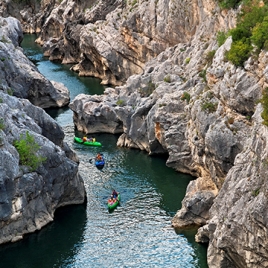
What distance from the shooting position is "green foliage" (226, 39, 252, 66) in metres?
53.6

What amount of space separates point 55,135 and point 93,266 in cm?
1892

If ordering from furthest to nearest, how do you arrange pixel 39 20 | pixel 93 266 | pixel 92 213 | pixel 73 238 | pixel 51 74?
pixel 39 20
pixel 51 74
pixel 92 213
pixel 73 238
pixel 93 266

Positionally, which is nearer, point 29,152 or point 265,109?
point 265,109

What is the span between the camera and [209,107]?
59.0 m

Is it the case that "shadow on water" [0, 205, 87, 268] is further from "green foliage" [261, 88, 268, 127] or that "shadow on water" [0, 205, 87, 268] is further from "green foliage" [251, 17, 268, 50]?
"green foliage" [251, 17, 268, 50]

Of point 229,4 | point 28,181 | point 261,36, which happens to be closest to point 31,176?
point 28,181

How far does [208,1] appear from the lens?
74.9 metres

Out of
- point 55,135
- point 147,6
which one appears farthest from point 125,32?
point 55,135

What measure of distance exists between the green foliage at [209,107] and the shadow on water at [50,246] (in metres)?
14.5

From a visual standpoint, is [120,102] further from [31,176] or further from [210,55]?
[31,176]

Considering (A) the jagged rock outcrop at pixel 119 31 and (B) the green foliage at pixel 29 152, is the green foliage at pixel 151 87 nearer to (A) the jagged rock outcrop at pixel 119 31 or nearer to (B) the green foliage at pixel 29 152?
(A) the jagged rock outcrop at pixel 119 31

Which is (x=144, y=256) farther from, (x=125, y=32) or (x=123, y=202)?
(x=125, y=32)

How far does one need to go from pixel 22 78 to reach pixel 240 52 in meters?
38.3

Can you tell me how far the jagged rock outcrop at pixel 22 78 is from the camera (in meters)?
80.6
